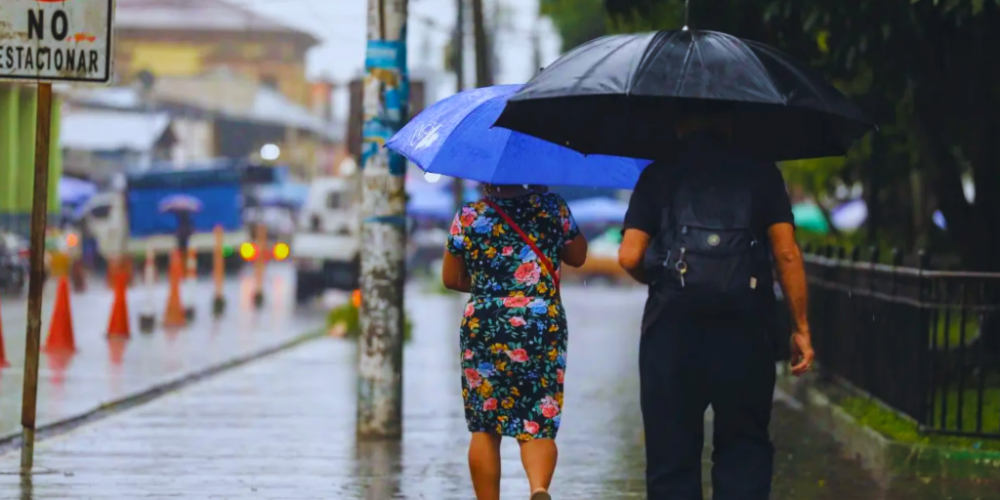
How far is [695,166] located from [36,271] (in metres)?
4.51

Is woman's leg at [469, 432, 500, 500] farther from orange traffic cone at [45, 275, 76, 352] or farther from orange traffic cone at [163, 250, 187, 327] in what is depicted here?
orange traffic cone at [163, 250, 187, 327]

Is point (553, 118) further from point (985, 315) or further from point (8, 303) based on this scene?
point (8, 303)

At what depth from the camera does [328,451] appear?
973 cm

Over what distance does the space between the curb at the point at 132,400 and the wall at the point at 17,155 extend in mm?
22365

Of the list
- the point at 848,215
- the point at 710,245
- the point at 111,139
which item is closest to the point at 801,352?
the point at 710,245

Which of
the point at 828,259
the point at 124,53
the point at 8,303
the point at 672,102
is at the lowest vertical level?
the point at 8,303

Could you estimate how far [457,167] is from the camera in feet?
22.3

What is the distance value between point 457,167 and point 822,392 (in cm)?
597

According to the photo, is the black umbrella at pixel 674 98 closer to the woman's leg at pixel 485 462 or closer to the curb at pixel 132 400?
the woman's leg at pixel 485 462

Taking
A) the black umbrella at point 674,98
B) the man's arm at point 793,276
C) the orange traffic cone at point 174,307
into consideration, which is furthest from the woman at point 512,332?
the orange traffic cone at point 174,307

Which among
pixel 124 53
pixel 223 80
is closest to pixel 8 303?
pixel 223 80

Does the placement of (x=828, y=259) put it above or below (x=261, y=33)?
below

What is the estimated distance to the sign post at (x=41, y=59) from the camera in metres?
8.50

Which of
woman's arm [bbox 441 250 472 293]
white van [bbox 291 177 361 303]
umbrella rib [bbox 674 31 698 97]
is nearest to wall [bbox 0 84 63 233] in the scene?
white van [bbox 291 177 361 303]
